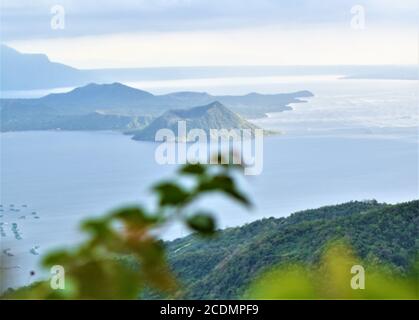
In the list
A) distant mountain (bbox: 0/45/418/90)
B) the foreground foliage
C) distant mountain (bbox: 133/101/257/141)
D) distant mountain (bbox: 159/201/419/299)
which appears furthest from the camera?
distant mountain (bbox: 133/101/257/141)

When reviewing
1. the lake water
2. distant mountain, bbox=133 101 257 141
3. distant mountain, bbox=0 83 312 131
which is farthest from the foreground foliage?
distant mountain, bbox=0 83 312 131

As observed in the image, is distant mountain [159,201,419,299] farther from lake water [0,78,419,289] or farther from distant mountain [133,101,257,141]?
distant mountain [133,101,257,141]

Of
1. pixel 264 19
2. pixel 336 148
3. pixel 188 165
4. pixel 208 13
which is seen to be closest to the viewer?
pixel 188 165

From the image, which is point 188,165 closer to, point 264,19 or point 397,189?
point 264,19

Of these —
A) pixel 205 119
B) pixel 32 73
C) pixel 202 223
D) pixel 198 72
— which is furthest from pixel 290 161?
pixel 202 223

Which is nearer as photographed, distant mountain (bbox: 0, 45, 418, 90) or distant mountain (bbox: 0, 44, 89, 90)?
distant mountain (bbox: 0, 45, 418, 90)

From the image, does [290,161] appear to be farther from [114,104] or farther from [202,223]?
[202,223]
